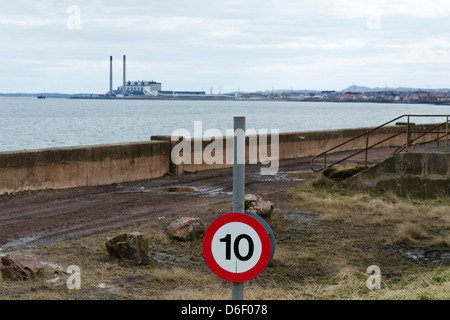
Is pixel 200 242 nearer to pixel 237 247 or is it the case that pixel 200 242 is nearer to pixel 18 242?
pixel 18 242

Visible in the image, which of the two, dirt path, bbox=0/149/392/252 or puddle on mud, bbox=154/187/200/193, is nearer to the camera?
dirt path, bbox=0/149/392/252

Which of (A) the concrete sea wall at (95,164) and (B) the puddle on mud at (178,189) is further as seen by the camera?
(B) the puddle on mud at (178,189)

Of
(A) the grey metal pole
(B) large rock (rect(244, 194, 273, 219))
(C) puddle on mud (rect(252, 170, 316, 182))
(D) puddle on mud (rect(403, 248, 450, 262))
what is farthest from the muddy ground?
(A) the grey metal pole

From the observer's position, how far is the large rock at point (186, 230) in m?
11.2

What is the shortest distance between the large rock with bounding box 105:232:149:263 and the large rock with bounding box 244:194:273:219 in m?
3.40

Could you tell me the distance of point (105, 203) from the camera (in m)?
14.8

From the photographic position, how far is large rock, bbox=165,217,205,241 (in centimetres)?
1123

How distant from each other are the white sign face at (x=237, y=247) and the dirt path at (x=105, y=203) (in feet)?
21.3

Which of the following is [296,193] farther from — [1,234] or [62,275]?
[62,275]

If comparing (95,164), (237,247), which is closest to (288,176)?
(95,164)

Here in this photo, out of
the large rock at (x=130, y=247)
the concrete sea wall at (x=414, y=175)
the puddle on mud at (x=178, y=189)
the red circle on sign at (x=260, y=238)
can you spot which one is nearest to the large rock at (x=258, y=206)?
the large rock at (x=130, y=247)

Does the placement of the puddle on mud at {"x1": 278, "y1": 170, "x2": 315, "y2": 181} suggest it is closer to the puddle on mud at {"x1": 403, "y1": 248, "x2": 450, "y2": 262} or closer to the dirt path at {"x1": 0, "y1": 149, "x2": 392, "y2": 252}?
the dirt path at {"x1": 0, "y1": 149, "x2": 392, "y2": 252}

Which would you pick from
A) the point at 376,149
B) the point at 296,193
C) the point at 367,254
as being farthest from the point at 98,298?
the point at 376,149

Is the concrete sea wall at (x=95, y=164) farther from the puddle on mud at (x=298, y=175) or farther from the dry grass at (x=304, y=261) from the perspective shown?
the dry grass at (x=304, y=261)
